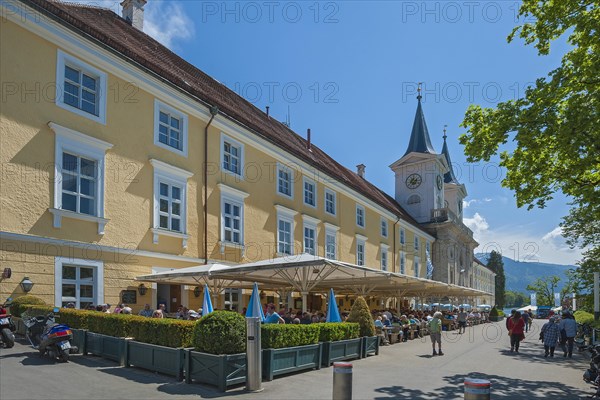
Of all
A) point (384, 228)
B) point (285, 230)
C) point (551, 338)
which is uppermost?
point (384, 228)

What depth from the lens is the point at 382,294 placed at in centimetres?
3123

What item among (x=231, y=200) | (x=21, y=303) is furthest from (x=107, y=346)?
(x=231, y=200)

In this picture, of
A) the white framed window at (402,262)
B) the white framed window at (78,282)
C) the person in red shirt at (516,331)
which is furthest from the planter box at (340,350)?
the white framed window at (402,262)

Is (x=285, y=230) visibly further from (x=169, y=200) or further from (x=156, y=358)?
(x=156, y=358)

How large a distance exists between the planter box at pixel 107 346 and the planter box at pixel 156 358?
0.15m

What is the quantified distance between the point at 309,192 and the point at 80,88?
16.3 metres

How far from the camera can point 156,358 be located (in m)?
11.2

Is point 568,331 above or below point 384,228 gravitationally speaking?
below

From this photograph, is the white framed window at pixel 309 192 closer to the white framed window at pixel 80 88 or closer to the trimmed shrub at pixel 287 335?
the white framed window at pixel 80 88

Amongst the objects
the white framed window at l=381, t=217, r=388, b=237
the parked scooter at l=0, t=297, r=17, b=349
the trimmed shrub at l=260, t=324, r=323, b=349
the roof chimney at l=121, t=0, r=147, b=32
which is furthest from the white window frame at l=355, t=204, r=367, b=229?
the parked scooter at l=0, t=297, r=17, b=349

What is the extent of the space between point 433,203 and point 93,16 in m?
45.8

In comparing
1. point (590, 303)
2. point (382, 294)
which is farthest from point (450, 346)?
point (590, 303)

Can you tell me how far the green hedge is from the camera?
1119cm

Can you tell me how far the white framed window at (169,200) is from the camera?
18.9 meters
